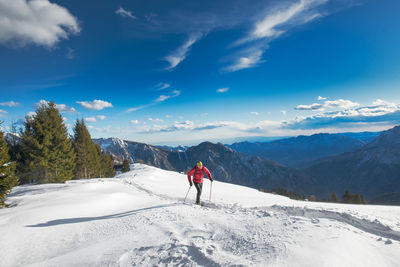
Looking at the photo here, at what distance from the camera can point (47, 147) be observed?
79.1ft

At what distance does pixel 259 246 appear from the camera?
4484 mm

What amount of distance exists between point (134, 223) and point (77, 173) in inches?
1353

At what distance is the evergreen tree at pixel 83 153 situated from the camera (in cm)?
3406

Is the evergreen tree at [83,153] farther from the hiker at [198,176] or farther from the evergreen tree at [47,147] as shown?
the hiker at [198,176]

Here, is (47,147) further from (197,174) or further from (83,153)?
(197,174)

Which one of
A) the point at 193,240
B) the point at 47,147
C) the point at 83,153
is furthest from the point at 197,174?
the point at 83,153

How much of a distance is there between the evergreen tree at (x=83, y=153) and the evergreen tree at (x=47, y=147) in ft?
22.9

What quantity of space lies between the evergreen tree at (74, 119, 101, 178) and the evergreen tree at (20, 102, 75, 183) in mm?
6969

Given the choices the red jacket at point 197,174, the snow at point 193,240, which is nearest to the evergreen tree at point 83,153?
the snow at point 193,240

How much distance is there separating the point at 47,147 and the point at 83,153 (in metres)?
10.3

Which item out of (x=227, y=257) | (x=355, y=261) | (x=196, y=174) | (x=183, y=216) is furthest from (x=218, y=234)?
(x=196, y=174)

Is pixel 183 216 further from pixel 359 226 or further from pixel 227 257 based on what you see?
pixel 359 226

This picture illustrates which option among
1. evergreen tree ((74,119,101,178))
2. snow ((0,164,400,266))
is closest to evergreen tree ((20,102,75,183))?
evergreen tree ((74,119,101,178))

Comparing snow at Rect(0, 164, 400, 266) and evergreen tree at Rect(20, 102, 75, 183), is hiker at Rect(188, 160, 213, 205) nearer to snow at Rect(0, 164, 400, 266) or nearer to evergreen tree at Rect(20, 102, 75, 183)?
snow at Rect(0, 164, 400, 266)
